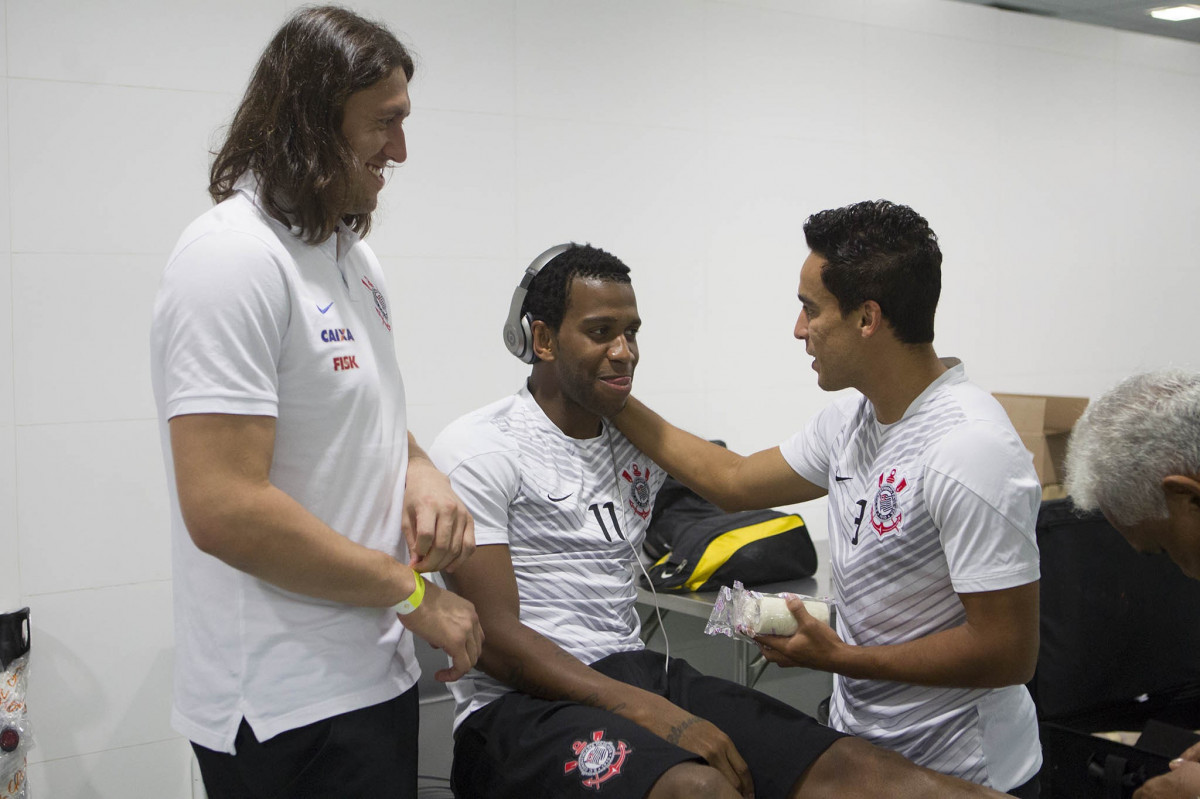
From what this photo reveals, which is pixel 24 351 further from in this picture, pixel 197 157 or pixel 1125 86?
pixel 1125 86

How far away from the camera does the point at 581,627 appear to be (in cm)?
188

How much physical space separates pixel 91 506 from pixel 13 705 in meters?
0.53

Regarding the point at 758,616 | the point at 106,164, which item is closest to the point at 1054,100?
the point at 758,616

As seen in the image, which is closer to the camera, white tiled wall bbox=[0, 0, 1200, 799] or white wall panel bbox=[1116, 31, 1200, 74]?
white tiled wall bbox=[0, 0, 1200, 799]

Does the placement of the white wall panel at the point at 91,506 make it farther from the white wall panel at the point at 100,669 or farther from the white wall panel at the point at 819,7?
the white wall panel at the point at 819,7

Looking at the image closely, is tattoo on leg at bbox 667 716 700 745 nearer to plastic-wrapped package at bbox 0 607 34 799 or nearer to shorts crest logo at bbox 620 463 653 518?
shorts crest logo at bbox 620 463 653 518

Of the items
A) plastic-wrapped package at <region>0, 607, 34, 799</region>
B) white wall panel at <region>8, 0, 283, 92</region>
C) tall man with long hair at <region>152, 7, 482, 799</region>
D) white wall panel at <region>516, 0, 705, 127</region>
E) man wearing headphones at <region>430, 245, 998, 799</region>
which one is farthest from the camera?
white wall panel at <region>516, 0, 705, 127</region>

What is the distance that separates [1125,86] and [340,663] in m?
4.86

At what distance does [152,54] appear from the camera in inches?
110

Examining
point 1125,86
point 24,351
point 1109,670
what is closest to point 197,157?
point 24,351

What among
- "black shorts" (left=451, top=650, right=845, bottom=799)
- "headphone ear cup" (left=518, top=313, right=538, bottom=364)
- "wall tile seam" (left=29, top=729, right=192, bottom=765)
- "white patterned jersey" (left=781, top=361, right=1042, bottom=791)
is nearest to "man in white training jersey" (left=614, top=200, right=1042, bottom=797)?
"white patterned jersey" (left=781, top=361, right=1042, bottom=791)

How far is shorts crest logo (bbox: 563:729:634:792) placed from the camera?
60.2 inches

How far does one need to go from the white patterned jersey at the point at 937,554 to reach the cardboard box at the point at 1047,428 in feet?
6.55

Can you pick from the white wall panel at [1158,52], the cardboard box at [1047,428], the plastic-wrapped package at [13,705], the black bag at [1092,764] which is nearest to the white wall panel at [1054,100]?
the white wall panel at [1158,52]
